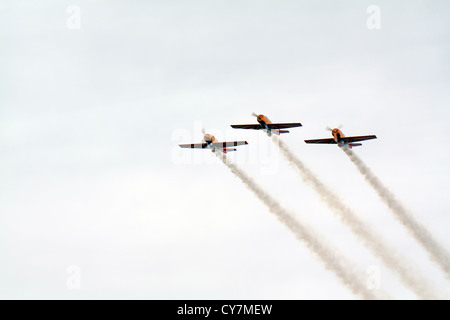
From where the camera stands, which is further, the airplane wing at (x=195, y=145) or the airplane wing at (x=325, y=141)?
the airplane wing at (x=325, y=141)

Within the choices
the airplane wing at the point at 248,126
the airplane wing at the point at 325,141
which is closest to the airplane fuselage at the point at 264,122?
the airplane wing at the point at 248,126

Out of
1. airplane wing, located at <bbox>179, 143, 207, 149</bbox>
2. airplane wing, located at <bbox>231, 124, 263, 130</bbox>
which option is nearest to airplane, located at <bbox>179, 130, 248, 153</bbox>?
airplane wing, located at <bbox>179, 143, 207, 149</bbox>

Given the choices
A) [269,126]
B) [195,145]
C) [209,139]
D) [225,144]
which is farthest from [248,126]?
[195,145]

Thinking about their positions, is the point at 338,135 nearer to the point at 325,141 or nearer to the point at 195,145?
the point at 325,141

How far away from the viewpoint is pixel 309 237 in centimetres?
16850

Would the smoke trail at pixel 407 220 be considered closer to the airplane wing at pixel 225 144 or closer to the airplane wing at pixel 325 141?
the airplane wing at pixel 325 141

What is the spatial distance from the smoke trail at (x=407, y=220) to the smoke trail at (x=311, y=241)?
1678 cm

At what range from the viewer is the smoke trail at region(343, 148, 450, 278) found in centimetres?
16888

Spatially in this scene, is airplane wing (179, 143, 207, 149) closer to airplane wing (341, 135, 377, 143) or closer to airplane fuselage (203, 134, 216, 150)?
airplane fuselage (203, 134, 216, 150)

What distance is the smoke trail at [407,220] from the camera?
554ft

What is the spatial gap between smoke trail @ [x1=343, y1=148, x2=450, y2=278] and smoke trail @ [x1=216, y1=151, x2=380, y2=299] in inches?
661
